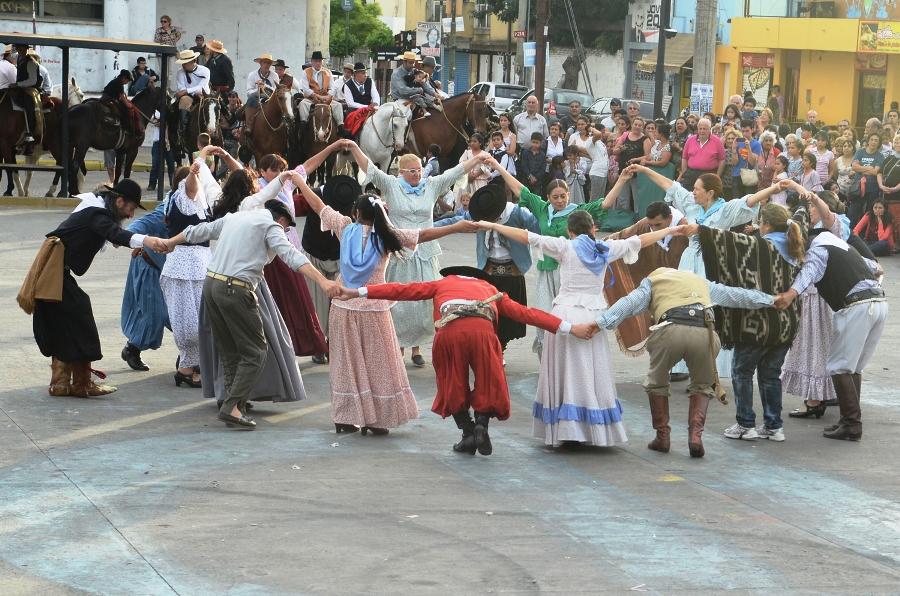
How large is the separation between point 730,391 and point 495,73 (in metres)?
65.5

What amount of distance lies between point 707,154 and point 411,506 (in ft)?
43.9

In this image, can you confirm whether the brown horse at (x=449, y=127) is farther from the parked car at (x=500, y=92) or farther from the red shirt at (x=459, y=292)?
the parked car at (x=500, y=92)

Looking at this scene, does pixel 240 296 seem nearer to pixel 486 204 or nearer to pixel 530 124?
pixel 486 204

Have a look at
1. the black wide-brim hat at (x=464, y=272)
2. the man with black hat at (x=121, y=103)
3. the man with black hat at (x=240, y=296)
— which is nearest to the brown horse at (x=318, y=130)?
the man with black hat at (x=121, y=103)

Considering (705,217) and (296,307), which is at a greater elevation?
(705,217)

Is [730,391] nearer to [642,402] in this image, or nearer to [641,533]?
[642,402]

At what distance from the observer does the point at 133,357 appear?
1156cm

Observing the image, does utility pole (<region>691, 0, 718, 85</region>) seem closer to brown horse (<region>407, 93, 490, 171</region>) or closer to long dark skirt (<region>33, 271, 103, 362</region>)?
brown horse (<region>407, 93, 490, 171</region>)

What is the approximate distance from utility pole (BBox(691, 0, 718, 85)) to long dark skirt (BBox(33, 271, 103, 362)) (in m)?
31.6

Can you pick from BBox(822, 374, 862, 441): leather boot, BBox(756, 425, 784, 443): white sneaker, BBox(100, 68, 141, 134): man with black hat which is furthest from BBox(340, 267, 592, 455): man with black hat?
BBox(100, 68, 141, 134): man with black hat

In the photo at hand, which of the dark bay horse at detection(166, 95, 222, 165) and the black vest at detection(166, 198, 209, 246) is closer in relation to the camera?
the black vest at detection(166, 198, 209, 246)

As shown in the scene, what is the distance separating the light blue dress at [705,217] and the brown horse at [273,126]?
13.2 m

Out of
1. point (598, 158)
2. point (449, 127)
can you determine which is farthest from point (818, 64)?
point (598, 158)

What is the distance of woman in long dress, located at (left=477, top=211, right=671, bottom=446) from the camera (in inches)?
360
